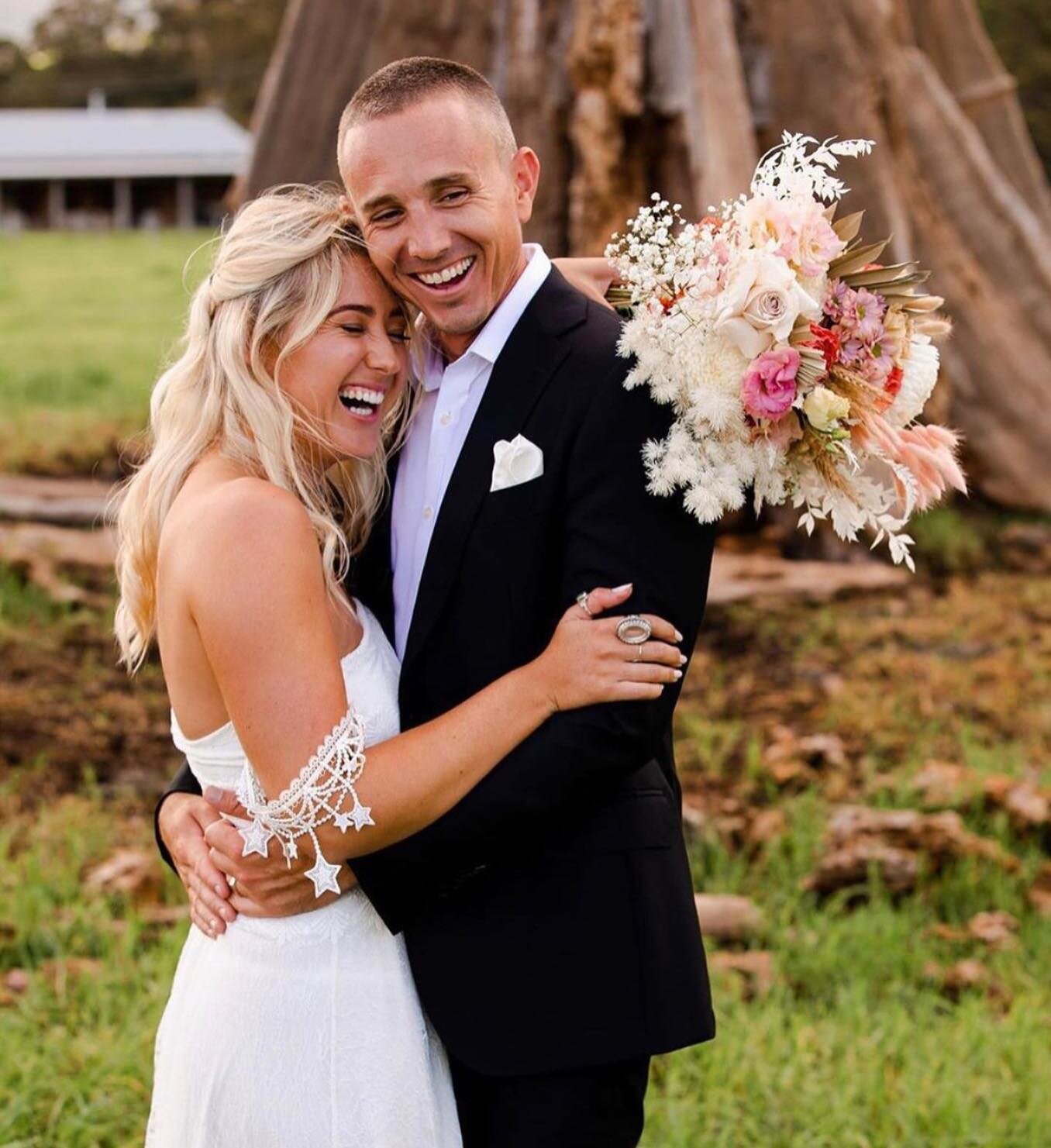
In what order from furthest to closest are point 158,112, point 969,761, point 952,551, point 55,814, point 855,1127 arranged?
point 158,112 → point 952,551 → point 969,761 → point 55,814 → point 855,1127

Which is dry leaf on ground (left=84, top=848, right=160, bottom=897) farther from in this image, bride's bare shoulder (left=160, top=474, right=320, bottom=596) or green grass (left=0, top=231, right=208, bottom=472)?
bride's bare shoulder (left=160, top=474, right=320, bottom=596)

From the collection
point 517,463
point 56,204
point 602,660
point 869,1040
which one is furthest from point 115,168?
point 602,660

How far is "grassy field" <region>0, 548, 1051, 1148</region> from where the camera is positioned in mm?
3359

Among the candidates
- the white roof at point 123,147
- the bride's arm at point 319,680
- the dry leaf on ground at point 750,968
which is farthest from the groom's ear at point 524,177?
the white roof at point 123,147

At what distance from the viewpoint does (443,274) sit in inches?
96.2

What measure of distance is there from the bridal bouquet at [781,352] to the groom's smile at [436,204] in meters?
0.31

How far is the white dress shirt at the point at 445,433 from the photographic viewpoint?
2453 millimetres

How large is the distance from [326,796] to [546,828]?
35cm

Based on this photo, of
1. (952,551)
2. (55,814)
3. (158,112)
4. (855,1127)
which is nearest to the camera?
(855,1127)

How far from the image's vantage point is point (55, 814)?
4863mm

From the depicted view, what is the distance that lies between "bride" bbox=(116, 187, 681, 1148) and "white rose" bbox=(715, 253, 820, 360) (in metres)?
0.38

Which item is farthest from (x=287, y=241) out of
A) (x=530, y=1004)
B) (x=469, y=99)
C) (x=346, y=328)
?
(x=530, y=1004)

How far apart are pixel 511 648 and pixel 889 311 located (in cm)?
72

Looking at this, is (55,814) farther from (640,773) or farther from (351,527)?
(640,773)
